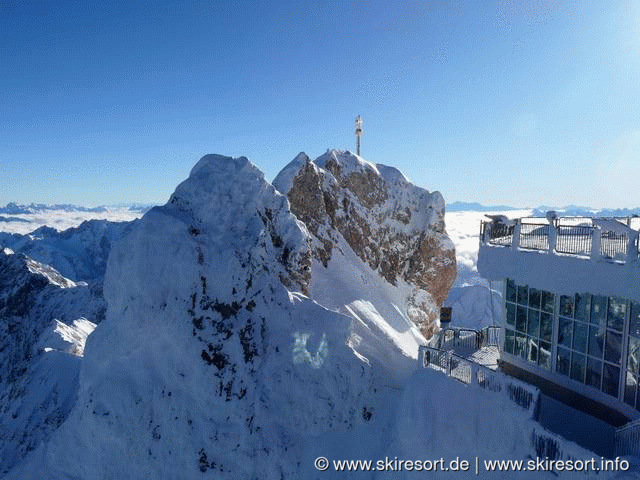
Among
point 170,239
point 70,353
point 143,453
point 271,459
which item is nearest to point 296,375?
point 271,459

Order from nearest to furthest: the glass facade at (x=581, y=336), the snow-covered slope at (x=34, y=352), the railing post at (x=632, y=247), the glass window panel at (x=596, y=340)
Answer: the railing post at (x=632, y=247), the glass facade at (x=581, y=336), the glass window panel at (x=596, y=340), the snow-covered slope at (x=34, y=352)

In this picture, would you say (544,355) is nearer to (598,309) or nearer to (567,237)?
(598,309)

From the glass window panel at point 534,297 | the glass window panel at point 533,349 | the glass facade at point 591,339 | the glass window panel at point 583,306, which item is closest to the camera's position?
the glass facade at point 591,339

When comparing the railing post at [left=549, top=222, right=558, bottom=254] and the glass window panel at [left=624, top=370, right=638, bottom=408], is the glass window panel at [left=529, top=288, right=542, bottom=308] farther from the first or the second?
the glass window panel at [left=624, top=370, right=638, bottom=408]

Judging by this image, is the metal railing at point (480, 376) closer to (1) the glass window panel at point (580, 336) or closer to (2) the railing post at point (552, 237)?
(1) the glass window panel at point (580, 336)

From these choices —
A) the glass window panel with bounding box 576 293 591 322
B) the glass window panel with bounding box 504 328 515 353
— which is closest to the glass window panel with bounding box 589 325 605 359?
the glass window panel with bounding box 576 293 591 322

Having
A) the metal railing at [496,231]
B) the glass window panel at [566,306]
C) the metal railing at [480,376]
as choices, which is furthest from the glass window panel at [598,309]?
the metal railing at [496,231]

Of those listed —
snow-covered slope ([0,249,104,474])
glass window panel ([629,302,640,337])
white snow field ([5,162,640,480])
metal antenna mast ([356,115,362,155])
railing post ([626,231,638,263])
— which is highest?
metal antenna mast ([356,115,362,155])
